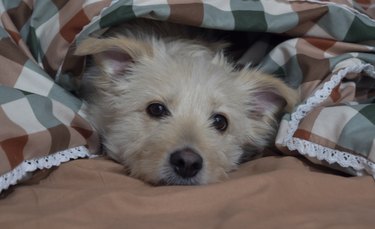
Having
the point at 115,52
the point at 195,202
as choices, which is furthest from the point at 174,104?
the point at 195,202

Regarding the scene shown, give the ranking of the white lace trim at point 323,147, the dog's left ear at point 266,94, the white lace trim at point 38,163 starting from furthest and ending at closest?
1. the dog's left ear at point 266,94
2. the white lace trim at point 323,147
3. the white lace trim at point 38,163

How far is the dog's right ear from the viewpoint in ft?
5.54

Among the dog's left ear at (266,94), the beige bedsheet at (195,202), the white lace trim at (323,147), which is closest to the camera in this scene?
the beige bedsheet at (195,202)

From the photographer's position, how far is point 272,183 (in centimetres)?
142

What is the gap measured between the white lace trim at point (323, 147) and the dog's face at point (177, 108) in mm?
66

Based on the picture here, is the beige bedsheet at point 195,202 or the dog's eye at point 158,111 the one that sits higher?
the beige bedsheet at point 195,202

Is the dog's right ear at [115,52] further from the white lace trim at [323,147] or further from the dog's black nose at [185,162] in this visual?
the white lace trim at [323,147]

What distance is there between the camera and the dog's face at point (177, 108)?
1.62 m

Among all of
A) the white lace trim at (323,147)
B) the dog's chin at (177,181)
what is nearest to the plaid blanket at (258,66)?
the white lace trim at (323,147)

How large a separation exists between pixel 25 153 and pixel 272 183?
0.70m

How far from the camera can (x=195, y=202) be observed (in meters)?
1.31

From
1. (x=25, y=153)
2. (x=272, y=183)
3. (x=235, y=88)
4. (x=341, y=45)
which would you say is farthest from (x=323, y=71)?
(x=25, y=153)

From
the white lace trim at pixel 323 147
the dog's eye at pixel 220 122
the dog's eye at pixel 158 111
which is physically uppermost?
the white lace trim at pixel 323 147

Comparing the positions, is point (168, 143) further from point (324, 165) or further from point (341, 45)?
point (341, 45)
